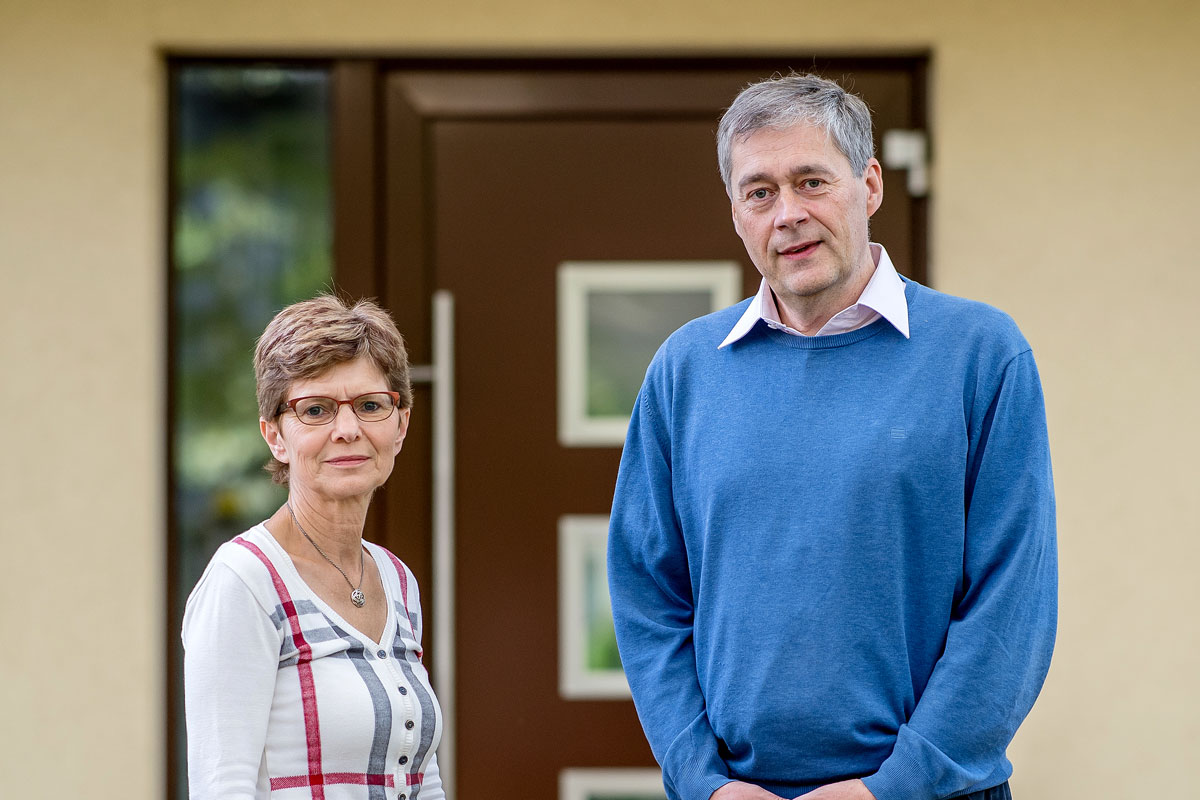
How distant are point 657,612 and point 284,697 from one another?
520mm

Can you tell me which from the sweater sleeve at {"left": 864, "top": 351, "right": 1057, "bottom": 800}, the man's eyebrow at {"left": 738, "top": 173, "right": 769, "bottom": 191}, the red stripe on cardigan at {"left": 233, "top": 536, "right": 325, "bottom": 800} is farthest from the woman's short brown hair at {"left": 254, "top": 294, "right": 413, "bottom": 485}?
the sweater sleeve at {"left": 864, "top": 351, "right": 1057, "bottom": 800}

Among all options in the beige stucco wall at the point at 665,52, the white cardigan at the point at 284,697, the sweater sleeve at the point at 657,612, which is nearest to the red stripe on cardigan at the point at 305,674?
the white cardigan at the point at 284,697

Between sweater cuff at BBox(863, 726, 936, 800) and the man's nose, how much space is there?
0.65m

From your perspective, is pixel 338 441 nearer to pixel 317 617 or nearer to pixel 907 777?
pixel 317 617

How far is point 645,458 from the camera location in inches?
66.9

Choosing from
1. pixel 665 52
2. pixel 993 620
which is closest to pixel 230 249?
pixel 665 52

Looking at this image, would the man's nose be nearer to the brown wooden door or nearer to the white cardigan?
the white cardigan

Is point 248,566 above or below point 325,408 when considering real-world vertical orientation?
below

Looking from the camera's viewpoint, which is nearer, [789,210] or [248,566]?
[248,566]

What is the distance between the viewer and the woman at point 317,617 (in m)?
1.40

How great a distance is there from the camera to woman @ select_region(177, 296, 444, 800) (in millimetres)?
1397

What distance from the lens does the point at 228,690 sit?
139cm

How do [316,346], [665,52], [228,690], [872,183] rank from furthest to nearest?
[665,52] → [872,183] → [316,346] → [228,690]

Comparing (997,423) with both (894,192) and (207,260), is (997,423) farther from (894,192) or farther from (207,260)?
(207,260)
